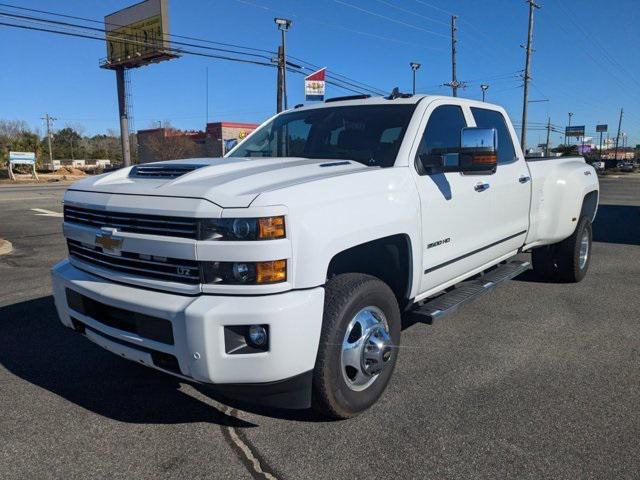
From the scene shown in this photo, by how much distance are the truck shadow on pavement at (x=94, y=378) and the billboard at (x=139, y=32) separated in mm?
43669

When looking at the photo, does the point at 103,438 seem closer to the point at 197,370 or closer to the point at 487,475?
the point at 197,370

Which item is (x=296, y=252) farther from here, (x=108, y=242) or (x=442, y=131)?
(x=442, y=131)

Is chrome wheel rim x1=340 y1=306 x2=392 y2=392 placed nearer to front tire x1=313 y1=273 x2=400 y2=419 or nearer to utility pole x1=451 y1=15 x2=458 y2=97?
front tire x1=313 y1=273 x2=400 y2=419

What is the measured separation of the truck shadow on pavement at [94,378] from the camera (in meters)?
3.28

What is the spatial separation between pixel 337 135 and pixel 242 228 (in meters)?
1.84

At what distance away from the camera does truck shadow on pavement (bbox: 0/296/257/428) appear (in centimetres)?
328

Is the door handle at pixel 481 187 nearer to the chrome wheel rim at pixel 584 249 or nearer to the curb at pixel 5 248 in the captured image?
the chrome wheel rim at pixel 584 249

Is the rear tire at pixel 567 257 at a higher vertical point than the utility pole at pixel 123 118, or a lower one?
lower

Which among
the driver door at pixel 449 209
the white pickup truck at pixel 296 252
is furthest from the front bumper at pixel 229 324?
the driver door at pixel 449 209

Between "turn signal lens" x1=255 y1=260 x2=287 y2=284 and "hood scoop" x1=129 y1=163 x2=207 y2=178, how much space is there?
2.98ft

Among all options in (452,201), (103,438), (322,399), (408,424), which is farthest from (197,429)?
(452,201)

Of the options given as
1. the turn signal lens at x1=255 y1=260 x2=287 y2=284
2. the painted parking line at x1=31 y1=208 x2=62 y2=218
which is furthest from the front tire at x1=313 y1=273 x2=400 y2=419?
the painted parking line at x1=31 y1=208 x2=62 y2=218

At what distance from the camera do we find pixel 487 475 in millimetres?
2613

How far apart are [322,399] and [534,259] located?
4356 millimetres
